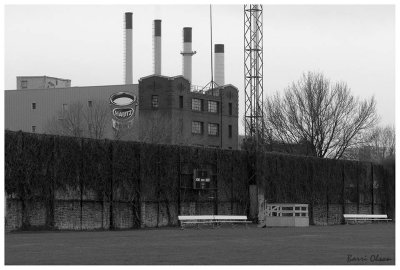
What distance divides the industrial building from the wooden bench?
49964mm

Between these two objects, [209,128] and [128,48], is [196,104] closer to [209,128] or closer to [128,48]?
[209,128]

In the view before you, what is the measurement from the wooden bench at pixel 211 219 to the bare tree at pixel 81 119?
46015 millimetres

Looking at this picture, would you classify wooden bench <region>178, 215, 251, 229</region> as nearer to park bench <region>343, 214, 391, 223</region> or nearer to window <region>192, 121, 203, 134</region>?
park bench <region>343, 214, 391, 223</region>

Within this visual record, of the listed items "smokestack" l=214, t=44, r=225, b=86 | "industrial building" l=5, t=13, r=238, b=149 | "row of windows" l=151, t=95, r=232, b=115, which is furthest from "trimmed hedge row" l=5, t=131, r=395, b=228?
"smokestack" l=214, t=44, r=225, b=86

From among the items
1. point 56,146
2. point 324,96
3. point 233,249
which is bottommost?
point 233,249

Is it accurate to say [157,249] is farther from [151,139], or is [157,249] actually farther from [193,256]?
→ [151,139]

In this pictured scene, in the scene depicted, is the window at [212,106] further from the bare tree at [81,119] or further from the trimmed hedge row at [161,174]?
the trimmed hedge row at [161,174]

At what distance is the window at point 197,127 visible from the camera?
4044 inches

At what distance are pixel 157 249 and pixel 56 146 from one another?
15002 mm

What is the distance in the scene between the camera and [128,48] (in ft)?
340

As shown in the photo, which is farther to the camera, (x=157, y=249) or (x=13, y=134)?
(x=13, y=134)

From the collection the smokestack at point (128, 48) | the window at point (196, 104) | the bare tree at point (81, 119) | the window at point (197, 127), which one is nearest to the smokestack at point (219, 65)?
the window at point (196, 104)

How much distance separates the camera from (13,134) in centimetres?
3472
